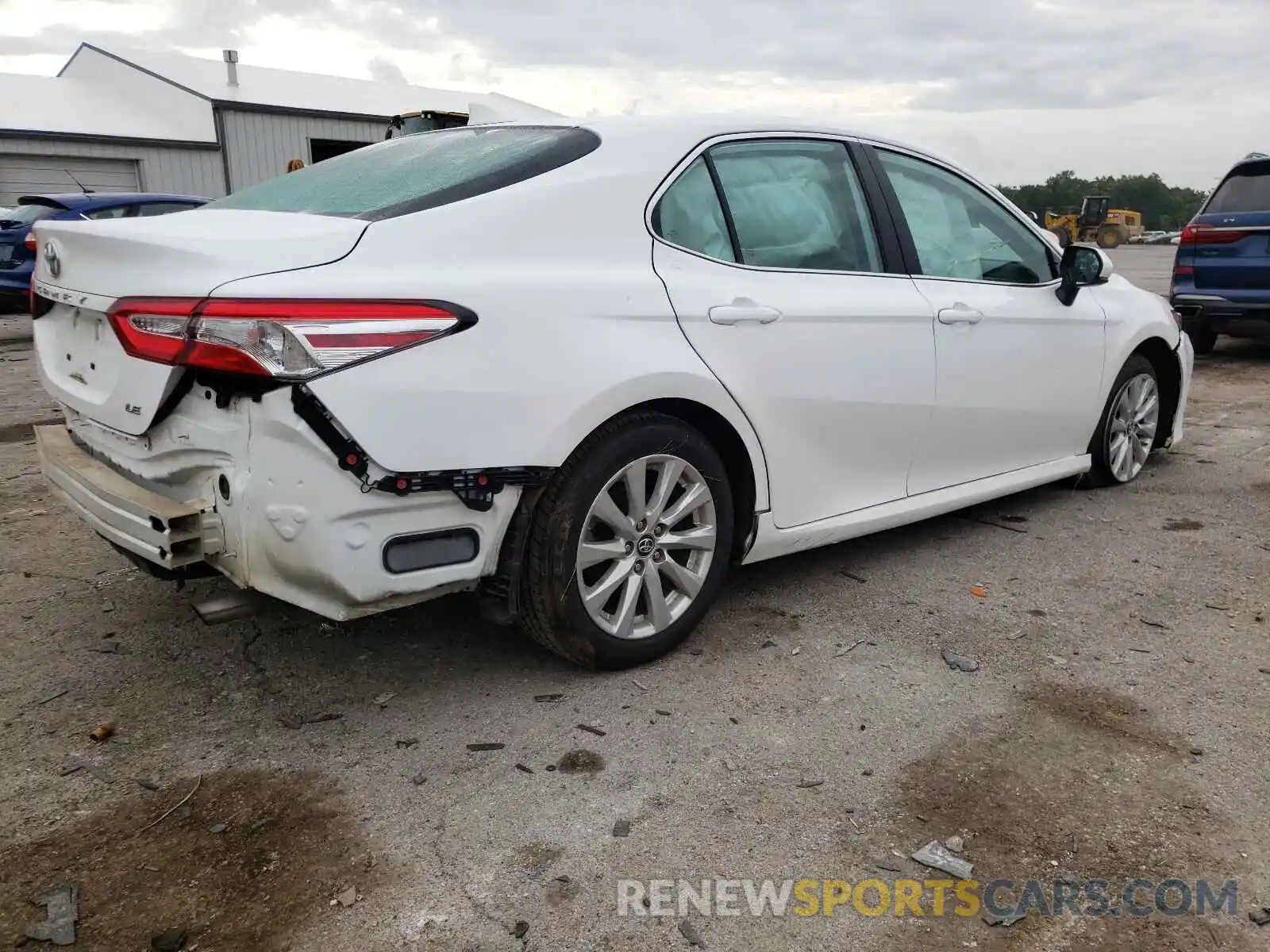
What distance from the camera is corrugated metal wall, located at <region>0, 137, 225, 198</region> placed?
20.2 meters

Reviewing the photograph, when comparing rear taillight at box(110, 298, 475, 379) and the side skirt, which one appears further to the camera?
the side skirt

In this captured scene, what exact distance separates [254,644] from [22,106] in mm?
22737

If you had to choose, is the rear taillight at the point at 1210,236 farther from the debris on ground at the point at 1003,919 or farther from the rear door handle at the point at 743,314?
the debris on ground at the point at 1003,919

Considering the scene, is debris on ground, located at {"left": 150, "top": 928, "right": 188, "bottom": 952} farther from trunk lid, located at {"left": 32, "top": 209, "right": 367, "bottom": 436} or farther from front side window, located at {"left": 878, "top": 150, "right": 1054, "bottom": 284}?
front side window, located at {"left": 878, "top": 150, "right": 1054, "bottom": 284}

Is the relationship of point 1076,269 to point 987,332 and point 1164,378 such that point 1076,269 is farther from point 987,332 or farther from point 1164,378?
point 1164,378

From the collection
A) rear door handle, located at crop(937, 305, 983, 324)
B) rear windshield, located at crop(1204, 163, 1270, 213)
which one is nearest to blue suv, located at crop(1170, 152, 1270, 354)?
rear windshield, located at crop(1204, 163, 1270, 213)

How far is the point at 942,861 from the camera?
2.30m

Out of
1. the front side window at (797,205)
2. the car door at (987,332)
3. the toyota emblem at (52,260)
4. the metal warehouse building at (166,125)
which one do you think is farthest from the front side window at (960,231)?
the metal warehouse building at (166,125)

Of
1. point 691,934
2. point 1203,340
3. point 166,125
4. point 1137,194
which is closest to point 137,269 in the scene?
point 691,934

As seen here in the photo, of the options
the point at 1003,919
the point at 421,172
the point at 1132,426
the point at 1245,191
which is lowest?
the point at 1003,919

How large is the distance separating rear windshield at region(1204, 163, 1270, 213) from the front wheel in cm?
446

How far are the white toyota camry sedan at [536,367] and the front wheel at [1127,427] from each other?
121cm

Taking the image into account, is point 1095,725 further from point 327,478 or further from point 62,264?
point 62,264

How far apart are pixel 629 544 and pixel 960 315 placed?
1702 millimetres
